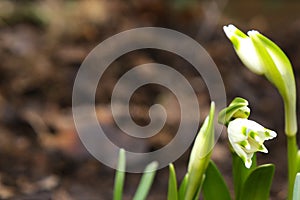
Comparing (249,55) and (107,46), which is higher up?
(107,46)

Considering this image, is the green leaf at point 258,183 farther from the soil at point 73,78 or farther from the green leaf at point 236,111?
the soil at point 73,78

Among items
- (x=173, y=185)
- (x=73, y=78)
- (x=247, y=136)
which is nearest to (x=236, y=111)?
(x=247, y=136)

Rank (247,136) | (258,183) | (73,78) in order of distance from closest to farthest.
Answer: (247,136) < (258,183) < (73,78)

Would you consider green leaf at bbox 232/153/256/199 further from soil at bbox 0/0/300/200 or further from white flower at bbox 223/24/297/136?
soil at bbox 0/0/300/200

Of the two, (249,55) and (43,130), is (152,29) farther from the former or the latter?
(249,55)

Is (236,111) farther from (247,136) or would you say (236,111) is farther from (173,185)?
(173,185)

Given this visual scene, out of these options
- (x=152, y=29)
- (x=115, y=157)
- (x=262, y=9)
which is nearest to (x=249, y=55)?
(x=115, y=157)
